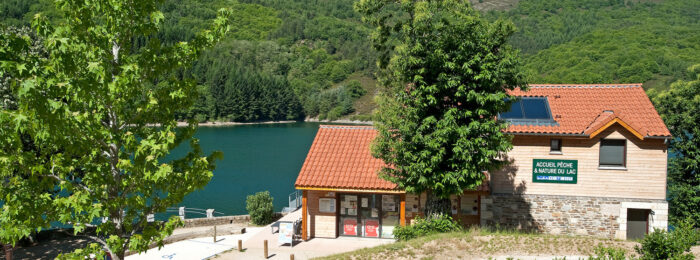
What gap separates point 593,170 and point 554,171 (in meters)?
1.31

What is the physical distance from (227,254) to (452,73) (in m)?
9.48

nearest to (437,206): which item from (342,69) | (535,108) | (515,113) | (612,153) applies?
(515,113)

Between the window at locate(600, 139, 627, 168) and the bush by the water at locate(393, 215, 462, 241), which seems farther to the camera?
the window at locate(600, 139, 627, 168)

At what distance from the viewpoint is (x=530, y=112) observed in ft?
60.6

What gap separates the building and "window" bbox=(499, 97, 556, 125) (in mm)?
38

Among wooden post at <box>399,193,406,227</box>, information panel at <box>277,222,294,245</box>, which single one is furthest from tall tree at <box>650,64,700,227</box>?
information panel at <box>277,222,294,245</box>

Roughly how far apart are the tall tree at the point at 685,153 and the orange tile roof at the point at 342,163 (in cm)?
1356

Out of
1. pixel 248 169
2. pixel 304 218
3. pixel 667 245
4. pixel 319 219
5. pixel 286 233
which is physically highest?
pixel 667 245

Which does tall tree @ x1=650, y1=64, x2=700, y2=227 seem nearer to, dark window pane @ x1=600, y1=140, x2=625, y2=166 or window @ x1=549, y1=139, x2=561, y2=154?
dark window pane @ x1=600, y1=140, x2=625, y2=166

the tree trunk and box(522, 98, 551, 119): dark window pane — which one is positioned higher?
box(522, 98, 551, 119): dark window pane

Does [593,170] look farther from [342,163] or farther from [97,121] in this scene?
[97,121]

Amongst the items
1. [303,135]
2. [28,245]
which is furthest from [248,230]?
[303,135]

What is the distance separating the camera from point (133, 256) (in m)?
16.8

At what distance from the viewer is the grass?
42.4 feet
